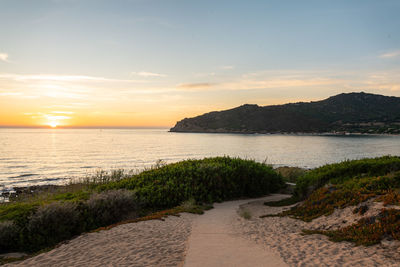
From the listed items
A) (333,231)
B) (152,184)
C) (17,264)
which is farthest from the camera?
(152,184)

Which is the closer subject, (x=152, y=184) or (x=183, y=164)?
(x=152, y=184)

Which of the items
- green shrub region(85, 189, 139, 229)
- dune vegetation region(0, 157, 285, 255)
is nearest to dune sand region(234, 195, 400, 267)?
dune vegetation region(0, 157, 285, 255)

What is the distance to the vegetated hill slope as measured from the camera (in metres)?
156

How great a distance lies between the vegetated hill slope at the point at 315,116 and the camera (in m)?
156

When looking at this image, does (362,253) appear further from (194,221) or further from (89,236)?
(89,236)

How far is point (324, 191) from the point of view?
12297mm

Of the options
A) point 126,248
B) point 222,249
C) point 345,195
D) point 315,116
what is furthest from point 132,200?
point 315,116

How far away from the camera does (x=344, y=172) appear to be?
14289 mm

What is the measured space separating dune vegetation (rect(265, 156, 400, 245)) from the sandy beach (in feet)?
1.33

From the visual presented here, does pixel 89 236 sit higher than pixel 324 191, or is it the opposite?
pixel 324 191

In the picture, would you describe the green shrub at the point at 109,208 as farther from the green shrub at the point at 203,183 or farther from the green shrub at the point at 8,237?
the green shrub at the point at 8,237

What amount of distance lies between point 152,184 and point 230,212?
537cm

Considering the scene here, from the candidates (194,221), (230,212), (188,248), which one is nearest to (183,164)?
(230,212)

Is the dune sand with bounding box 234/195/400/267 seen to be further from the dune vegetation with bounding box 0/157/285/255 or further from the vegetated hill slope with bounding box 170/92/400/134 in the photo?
the vegetated hill slope with bounding box 170/92/400/134
